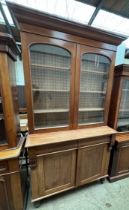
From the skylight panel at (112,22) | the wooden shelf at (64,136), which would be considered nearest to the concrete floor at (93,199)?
the wooden shelf at (64,136)

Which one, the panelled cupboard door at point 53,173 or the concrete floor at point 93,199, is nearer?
the panelled cupboard door at point 53,173

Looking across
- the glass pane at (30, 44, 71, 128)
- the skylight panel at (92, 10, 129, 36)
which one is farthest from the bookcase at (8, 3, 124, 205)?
the skylight panel at (92, 10, 129, 36)

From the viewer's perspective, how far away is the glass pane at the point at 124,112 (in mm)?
1809

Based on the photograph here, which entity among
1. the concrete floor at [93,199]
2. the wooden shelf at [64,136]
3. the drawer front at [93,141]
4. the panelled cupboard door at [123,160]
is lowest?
the concrete floor at [93,199]

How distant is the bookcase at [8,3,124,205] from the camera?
49.1 inches

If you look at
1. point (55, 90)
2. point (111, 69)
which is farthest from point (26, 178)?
point (111, 69)

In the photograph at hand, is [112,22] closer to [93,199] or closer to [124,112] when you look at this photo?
[124,112]

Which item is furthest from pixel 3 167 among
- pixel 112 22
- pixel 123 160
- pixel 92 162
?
pixel 112 22

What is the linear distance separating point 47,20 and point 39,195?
2031mm

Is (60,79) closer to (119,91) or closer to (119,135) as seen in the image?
(119,91)

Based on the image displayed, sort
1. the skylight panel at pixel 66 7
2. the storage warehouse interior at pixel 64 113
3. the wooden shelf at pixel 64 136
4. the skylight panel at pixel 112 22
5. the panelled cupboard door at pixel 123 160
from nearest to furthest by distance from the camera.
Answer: the storage warehouse interior at pixel 64 113 < the wooden shelf at pixel 64 136 < the panelled cupboard door at pixel 123 160 < the skylight panel at pixel 66 7 < the skylight panel at pixel 112 22

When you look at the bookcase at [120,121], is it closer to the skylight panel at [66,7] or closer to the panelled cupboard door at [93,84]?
the panelled cupboard door at [93,84]

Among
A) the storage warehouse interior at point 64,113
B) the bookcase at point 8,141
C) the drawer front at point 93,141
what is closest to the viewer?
the bookcase at point 8,141

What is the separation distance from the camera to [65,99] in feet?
5.08
